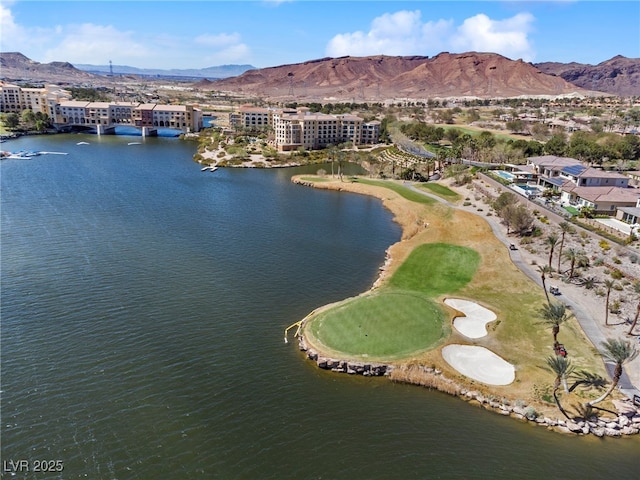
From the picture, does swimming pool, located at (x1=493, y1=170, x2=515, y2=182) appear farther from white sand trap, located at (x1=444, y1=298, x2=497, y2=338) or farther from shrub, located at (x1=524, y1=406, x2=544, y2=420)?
shrub, located at (x1=524, y1=406, x2=544, y2=420)

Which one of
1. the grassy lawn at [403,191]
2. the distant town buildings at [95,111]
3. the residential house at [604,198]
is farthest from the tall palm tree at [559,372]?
the distant town buildings at [95,111]

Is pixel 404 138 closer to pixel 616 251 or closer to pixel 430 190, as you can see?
pixel 430 190

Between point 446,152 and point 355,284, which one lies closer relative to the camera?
point 355,284

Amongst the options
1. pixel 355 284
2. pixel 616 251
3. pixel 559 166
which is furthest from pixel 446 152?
pixel 355 284

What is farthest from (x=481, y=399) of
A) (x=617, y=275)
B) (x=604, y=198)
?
(x=604, y=198)

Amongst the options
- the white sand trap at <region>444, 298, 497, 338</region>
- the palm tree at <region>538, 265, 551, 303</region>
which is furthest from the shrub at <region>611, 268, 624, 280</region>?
the white sand trap at <region>444, 298, 497, 338</region>
